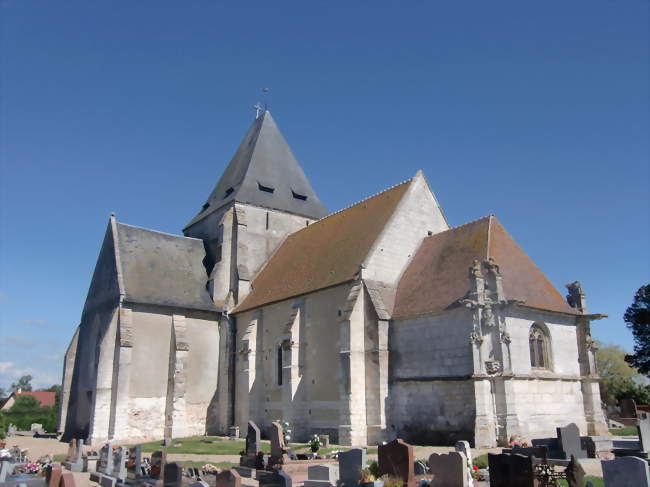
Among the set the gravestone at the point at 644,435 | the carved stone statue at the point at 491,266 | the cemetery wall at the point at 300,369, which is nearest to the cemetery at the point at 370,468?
the gravestone at the point at 644,435

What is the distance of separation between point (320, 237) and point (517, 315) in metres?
11.0

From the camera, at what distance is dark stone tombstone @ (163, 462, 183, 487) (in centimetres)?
1131

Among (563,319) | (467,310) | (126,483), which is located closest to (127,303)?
(126,483)

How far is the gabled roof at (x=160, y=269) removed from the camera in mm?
26391

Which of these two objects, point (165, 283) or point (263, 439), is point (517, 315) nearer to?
point (263, 439)

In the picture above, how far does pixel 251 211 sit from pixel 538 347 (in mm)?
17060

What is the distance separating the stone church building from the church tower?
12 cm

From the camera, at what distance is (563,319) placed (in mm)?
20641

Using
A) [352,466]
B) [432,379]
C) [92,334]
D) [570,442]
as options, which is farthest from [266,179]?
[352,466]

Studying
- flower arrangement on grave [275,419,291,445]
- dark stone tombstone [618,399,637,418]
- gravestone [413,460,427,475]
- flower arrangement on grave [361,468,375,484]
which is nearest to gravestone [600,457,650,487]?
flower arrangement on grave [361,468,375,484]

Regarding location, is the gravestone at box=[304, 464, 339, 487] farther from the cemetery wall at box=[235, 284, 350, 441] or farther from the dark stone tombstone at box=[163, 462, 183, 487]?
the cemetery wall at box=[235, 284, 350, 441]

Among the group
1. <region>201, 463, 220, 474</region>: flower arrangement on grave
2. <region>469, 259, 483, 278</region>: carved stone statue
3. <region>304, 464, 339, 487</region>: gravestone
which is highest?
<region>469, 259, 483, 278</region>: carved stone statue

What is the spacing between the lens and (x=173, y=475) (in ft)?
37.6

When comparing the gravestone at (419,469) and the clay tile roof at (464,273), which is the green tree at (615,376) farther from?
the gravestone at (419,469)
